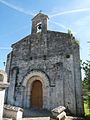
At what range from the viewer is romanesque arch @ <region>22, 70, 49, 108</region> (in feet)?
44.5

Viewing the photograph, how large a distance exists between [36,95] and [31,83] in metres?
1.18

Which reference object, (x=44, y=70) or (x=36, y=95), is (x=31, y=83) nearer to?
(x=36, y=95)

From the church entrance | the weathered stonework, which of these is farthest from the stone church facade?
the weathered stonework

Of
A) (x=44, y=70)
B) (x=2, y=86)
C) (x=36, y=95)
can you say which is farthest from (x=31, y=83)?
(x=2, y=86)

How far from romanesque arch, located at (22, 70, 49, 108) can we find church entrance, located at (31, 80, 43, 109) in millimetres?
294

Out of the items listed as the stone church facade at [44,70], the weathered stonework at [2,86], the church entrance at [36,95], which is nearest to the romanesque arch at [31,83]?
the stone church facade at [44,70]

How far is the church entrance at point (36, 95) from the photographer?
1406 cm

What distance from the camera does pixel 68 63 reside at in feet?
44.6

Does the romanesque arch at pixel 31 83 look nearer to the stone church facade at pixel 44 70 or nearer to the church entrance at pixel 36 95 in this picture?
the stone church facade at pixel 44 70

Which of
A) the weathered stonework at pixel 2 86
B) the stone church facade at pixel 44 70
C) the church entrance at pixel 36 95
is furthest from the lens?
the church entrance at pixel 36 95

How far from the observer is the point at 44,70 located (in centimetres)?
1435

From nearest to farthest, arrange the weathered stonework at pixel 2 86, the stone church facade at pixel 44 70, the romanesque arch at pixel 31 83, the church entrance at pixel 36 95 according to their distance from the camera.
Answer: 1. the weathered stonework at pixel 2 86
2. the stone church facade at pixel 44 70
3. the romanesque arch at pixel 31 83
4. the church entrance at pixel 36 95

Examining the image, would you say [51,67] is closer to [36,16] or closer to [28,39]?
[28,39]

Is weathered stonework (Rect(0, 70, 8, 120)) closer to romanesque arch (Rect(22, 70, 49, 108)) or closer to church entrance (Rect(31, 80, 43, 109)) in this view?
romanesque arch (Rect(22, 70, 49, 108))
